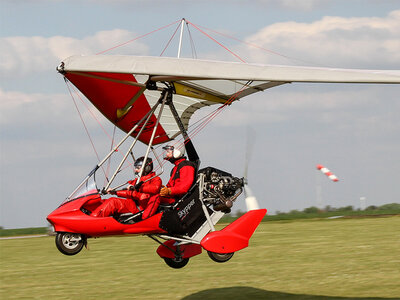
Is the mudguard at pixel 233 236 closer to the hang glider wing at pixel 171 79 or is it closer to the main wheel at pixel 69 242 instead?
the main wheel at pixel 69 242

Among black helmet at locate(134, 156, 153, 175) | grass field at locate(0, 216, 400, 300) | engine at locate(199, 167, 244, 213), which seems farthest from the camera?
grass field at locate(0, 216, 400, 300)

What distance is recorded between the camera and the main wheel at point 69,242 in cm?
1167

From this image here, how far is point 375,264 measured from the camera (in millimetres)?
19969

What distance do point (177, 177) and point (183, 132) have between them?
3.60 ft

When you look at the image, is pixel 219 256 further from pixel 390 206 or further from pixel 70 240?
pixel 390 206

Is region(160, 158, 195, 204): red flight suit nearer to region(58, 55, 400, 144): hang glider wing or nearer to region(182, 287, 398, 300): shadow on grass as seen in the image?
region(58, 55, 400, 144): hang glider wing

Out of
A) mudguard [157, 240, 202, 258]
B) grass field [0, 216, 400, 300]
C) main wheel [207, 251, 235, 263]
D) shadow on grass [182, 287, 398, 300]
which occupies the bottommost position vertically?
grass field [0, 216, 400, 300]

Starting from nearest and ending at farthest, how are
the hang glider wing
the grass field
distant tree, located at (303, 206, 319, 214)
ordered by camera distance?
the hang glider wing < the grass field < distant tree, located at (303, 206, 319, 214)

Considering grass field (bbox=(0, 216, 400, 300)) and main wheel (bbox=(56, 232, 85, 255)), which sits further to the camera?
grass field (bbox=(0, 216, 400, 300))

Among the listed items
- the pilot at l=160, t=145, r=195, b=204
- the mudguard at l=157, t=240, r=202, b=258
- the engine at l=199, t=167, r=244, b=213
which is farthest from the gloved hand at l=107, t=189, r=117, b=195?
the mudguard at l=157, t=240, r=202, b=258

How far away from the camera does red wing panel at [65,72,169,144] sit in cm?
1263

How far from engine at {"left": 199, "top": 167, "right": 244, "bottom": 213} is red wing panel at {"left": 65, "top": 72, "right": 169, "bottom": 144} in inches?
89.9

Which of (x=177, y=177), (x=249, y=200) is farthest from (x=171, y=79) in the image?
(x=249, y=200)

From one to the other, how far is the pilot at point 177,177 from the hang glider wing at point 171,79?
51.6 inches
